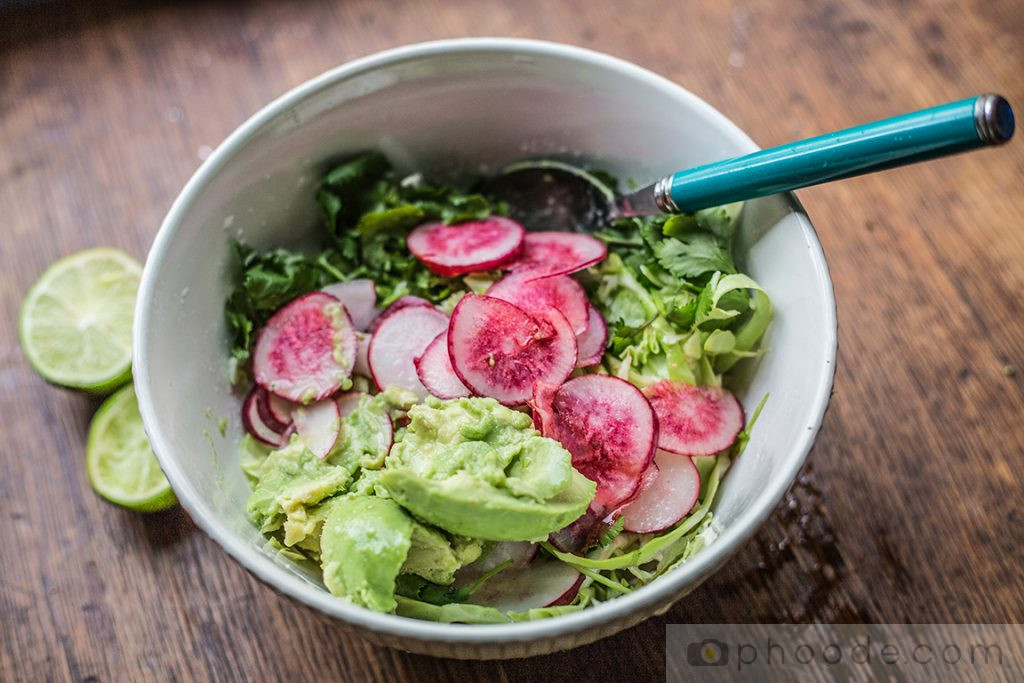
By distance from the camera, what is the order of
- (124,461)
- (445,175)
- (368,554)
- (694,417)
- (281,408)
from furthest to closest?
1. (445,175)
2. (124,461)
3. (281,408)
4. (694,417)
5. (368,554)

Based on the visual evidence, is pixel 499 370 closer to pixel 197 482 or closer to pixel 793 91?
pixel 197 482

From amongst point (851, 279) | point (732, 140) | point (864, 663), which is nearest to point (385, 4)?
point (732, 140)

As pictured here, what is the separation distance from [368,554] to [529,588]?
0.30 metres

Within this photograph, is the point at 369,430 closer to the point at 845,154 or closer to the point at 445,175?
the point at 445,175

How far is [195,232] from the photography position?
1.42m

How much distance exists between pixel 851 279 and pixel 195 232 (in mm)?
1225

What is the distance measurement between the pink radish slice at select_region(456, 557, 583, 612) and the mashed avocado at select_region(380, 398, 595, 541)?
14cm

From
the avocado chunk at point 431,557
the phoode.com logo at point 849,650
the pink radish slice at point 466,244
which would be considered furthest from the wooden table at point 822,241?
the pink radish slice at point 466,244

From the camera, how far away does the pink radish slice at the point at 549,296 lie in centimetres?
145

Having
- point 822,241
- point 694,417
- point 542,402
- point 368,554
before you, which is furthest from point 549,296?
point 822,241

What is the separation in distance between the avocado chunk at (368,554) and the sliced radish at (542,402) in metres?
0.27

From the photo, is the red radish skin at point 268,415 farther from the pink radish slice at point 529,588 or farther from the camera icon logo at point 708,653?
the camera icon logo at point 708,653

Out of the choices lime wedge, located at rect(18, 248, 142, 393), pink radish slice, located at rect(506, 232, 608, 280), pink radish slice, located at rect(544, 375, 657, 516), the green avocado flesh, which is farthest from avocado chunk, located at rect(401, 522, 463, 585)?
lime wedge, located at rect(18, 248, 142, 393)

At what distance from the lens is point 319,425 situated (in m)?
1.42
